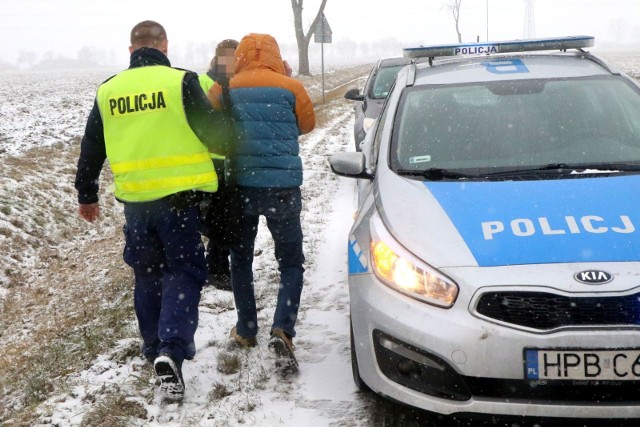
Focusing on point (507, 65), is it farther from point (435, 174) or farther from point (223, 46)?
point (223, 46)

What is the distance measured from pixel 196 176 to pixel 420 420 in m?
1.66

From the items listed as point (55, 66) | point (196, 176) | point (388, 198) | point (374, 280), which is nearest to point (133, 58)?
point (196, 176)

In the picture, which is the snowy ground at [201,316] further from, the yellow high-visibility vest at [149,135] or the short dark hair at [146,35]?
the short dark hair at [146,35]

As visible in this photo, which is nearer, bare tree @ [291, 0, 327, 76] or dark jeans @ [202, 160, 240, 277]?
dark jeans @ [202, 160, 240, 277]

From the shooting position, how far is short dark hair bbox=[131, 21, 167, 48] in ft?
11.5

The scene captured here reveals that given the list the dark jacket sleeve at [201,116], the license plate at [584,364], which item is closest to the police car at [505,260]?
the license plate at [584,364]

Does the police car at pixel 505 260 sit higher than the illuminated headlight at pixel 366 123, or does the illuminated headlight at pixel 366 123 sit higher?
the police car at pixel 505 260

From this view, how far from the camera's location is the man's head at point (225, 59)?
3.99 meters

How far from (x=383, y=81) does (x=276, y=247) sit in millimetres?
7420

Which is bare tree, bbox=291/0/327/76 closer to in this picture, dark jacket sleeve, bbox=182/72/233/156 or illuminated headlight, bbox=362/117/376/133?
illuminated headlight, bbox=362/117/376/133

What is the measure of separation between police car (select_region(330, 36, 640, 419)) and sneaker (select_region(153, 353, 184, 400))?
0.93 metres

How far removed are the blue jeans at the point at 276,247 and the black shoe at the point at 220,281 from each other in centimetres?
126

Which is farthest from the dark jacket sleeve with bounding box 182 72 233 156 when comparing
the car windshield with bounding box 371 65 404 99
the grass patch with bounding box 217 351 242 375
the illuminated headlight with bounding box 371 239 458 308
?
the car windshield with bounding box 371 65 404 99

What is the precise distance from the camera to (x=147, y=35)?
3525 millimetres
